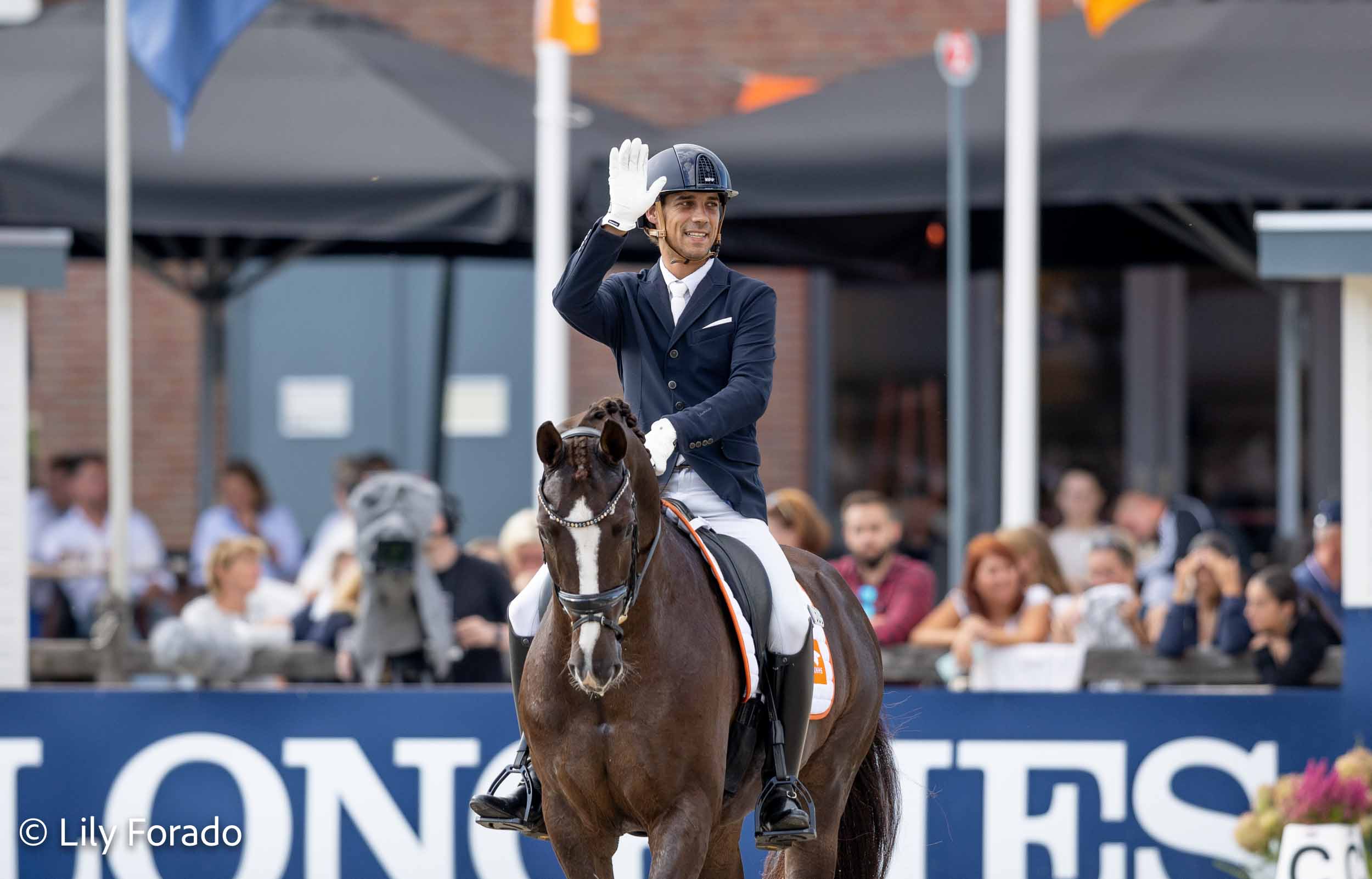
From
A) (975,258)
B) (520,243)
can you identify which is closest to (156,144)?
(520,243)

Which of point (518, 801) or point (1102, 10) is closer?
point (518, 801)

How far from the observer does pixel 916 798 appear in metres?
7.59

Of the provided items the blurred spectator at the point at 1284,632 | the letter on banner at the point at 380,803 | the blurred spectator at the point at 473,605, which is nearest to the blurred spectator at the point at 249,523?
the blurred spectator at the point at 473,605

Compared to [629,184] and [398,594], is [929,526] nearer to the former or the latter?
[398,594]

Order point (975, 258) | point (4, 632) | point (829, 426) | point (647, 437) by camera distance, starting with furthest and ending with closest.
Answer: point (829, 426)
point (975, 258)
point (4, 632)
point (647, 437)

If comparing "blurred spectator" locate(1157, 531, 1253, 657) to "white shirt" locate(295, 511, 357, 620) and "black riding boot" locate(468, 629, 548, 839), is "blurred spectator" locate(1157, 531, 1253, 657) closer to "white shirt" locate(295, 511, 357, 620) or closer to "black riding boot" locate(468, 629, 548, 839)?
"black riding boot" locate(468, 629, 548, 839)

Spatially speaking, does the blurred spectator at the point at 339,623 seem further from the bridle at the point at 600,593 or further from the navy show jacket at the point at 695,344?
the bridle at the point at 600,593

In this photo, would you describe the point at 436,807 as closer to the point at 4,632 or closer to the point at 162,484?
the point at 4,632

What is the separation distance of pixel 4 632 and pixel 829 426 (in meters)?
7.54

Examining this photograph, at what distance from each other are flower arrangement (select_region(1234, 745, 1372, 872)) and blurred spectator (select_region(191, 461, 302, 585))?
21.1 ft

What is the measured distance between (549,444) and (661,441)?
0.45 m

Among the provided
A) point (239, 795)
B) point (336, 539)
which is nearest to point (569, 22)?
point (336, 539)

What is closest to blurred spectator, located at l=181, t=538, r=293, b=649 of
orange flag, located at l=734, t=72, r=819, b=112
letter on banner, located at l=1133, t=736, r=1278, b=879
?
letter on banner, located at l=1133, t=736, r=1278, b=879

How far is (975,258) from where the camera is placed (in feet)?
37.3
